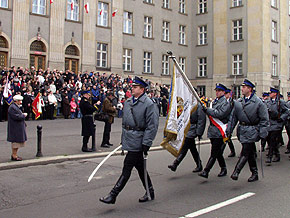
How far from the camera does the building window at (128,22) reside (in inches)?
1341

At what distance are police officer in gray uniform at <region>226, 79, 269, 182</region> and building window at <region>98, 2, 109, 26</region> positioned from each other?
2547 cm

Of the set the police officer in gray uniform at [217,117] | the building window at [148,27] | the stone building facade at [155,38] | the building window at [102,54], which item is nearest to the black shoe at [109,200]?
the police officer in gray uniform at [217,117]

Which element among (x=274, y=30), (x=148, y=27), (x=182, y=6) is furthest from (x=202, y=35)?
(x=274, y=30)

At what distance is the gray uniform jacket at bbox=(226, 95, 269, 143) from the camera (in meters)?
7.12

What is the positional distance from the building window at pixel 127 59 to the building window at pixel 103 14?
3.59 metres

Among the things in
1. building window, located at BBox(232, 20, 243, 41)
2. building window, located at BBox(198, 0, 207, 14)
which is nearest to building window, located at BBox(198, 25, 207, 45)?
building window, located at BBox(198, 0, 207, 14)

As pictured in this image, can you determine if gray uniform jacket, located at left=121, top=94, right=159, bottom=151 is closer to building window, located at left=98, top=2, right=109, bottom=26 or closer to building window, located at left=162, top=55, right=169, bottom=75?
building window, located at left=98, top=2, right=109, bottom=26

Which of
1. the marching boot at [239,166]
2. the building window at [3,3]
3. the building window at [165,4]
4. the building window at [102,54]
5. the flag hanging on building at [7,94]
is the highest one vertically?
the building window at [165,4]

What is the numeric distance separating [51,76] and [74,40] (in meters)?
8.23

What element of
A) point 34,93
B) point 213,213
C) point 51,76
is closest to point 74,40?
point 51,76

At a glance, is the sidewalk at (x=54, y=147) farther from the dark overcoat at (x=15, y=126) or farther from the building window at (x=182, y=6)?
the building window at (x=182, y=6)

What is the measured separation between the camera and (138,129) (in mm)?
5746

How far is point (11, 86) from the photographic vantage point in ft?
61.6

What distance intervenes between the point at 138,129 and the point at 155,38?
104 feet
